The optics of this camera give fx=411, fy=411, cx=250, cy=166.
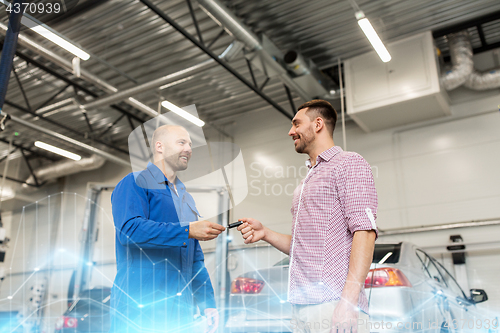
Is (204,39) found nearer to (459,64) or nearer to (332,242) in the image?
(459,64)

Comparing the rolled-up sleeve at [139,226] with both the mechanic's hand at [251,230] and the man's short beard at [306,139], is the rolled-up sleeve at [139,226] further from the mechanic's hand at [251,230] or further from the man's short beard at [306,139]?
the man's short beard at [306,139]

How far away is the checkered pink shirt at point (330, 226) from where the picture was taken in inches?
57.0

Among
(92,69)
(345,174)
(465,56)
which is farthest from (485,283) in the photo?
(92,69)

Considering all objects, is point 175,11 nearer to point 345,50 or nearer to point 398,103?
point 345,50

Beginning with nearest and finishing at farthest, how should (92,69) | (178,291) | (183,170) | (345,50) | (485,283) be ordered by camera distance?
(183,170) → (178,291) → (485,283) → (345,50) → (92,69)

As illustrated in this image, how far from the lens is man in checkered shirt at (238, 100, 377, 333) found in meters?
1.38

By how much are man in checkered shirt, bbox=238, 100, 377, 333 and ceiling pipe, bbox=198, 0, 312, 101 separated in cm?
380

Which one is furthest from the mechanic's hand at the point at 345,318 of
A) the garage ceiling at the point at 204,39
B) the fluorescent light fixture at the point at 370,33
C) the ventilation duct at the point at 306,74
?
the ventilation duct at the point at 306,74

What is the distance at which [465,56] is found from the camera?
19.3ft

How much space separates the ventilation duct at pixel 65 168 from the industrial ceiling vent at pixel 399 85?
567cm

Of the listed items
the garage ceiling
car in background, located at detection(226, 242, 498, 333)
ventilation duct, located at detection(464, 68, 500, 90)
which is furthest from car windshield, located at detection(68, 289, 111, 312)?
ventilation duct, located at detection(464, 68, 500, 90)

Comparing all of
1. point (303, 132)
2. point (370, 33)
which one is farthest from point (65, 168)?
point (303, 132)

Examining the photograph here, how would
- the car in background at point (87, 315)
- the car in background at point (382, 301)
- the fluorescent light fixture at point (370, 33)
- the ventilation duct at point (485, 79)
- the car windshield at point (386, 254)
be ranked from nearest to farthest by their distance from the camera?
the car in background at point (382, 301), the car windshield at point (386, 254), the car in background at point (87, 315), the fluorescent light fixture at point (370, 33), the ventilation duct at point (485, 79)

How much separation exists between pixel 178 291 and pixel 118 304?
21 centimetres
